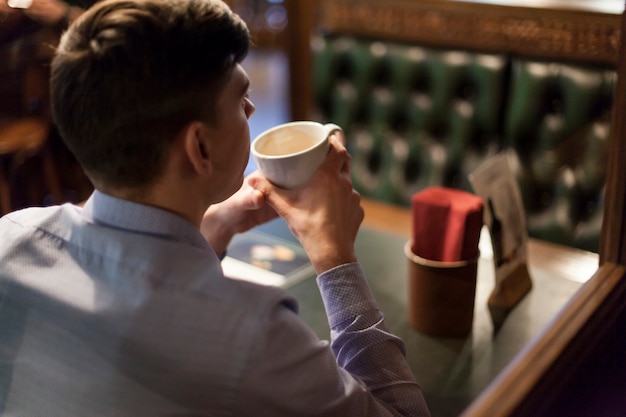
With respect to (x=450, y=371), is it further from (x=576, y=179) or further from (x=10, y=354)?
(x=576, y=179)

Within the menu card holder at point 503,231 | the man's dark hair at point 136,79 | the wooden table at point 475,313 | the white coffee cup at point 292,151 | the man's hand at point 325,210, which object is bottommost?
the wooden table at point 475,313

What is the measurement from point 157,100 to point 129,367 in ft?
0.90

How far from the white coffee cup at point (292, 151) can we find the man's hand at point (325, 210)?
0.05ft

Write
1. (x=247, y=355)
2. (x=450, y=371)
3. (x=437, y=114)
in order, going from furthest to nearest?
1. (x=437, y=114)
2. (x=450, y=371)
3. (x=247, y=355)

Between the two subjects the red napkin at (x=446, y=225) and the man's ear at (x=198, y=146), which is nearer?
the man's ear at (x=198, y=146)

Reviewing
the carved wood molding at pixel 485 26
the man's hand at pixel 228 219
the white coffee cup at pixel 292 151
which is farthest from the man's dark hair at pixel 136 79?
the carved wood molding at pixel 485 26

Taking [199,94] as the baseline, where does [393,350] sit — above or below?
below

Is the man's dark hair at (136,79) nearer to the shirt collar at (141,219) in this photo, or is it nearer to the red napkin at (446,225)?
Answer: the shirt collar at (141,219)

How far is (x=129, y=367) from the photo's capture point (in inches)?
29.1

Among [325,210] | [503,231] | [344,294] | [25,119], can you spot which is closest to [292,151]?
[325,210]

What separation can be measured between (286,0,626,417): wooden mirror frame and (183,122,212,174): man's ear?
390 mm

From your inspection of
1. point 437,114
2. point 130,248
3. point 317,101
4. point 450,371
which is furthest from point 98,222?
point 317,101

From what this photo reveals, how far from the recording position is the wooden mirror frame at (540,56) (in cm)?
88

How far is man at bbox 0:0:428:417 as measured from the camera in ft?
2.37
